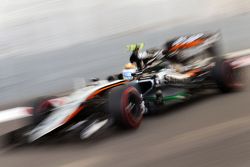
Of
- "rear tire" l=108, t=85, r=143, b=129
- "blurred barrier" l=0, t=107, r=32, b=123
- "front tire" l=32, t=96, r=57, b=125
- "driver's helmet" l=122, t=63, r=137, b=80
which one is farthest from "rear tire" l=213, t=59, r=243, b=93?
"blurred barrier" l=0, t=107, r=32, b=123

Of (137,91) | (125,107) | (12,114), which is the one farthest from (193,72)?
(12,114)

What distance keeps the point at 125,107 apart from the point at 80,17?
4.20 meters

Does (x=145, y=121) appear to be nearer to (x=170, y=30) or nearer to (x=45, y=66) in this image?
(x=45, y=66)

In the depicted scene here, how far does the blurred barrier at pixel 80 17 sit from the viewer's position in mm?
7105

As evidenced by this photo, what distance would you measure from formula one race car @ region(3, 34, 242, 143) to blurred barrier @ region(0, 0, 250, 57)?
238 cm

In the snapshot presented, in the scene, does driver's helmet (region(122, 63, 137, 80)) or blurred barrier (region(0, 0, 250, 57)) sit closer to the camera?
driver's helmet (region(122, 63, 137, 80))

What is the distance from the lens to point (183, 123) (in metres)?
3.99

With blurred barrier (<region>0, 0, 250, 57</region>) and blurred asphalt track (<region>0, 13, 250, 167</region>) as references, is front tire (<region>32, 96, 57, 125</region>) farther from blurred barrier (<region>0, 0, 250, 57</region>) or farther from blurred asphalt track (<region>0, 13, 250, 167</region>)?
blurred barrier (<region>0, 0, 250, 57</region>)

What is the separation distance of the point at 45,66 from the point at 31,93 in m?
0.52

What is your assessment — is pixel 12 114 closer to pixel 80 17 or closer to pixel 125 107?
pixel 125 107

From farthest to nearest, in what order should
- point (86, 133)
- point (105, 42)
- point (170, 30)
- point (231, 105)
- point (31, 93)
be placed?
point (170, 30) < point (105, 42) < point (31, 93) < point (231, 105) < point (86, 133)

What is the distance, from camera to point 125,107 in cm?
374

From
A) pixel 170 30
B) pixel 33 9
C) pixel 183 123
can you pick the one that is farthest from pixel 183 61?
pixel 33 9

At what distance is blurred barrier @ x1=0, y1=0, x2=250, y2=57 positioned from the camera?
7.11 m
